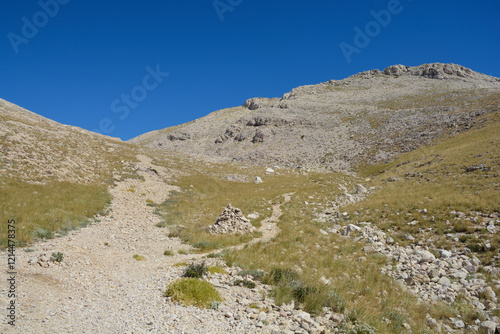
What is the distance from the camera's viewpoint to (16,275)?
823 centimetres

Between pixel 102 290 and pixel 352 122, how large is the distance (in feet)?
285

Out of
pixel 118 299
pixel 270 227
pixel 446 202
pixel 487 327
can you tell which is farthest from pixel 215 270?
pixel 446 202

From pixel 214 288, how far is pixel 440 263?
1077 cm

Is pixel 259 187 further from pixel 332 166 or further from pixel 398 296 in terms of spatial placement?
pixel 398 296

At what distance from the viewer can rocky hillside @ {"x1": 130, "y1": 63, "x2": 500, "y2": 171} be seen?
58.2m

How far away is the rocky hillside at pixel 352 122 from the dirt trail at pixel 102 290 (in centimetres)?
5153

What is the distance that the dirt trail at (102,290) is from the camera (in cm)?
620

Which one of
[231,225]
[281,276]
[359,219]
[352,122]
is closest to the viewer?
[281,276]

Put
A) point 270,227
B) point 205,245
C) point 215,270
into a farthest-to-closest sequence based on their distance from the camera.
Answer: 1. point 270,227
2. point 205,245
3. point 215,270

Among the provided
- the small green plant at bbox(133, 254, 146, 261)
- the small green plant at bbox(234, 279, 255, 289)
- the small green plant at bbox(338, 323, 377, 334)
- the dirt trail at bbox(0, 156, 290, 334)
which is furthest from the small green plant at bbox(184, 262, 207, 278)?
the small green plant at bbox(338, 323, 377, 334)

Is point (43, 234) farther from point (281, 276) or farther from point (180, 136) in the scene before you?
point (180, 136)

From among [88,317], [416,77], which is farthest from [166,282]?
[416,77]

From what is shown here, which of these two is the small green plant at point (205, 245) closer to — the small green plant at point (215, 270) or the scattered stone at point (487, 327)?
the small green plant at point (215, 270)

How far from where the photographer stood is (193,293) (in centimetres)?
782
